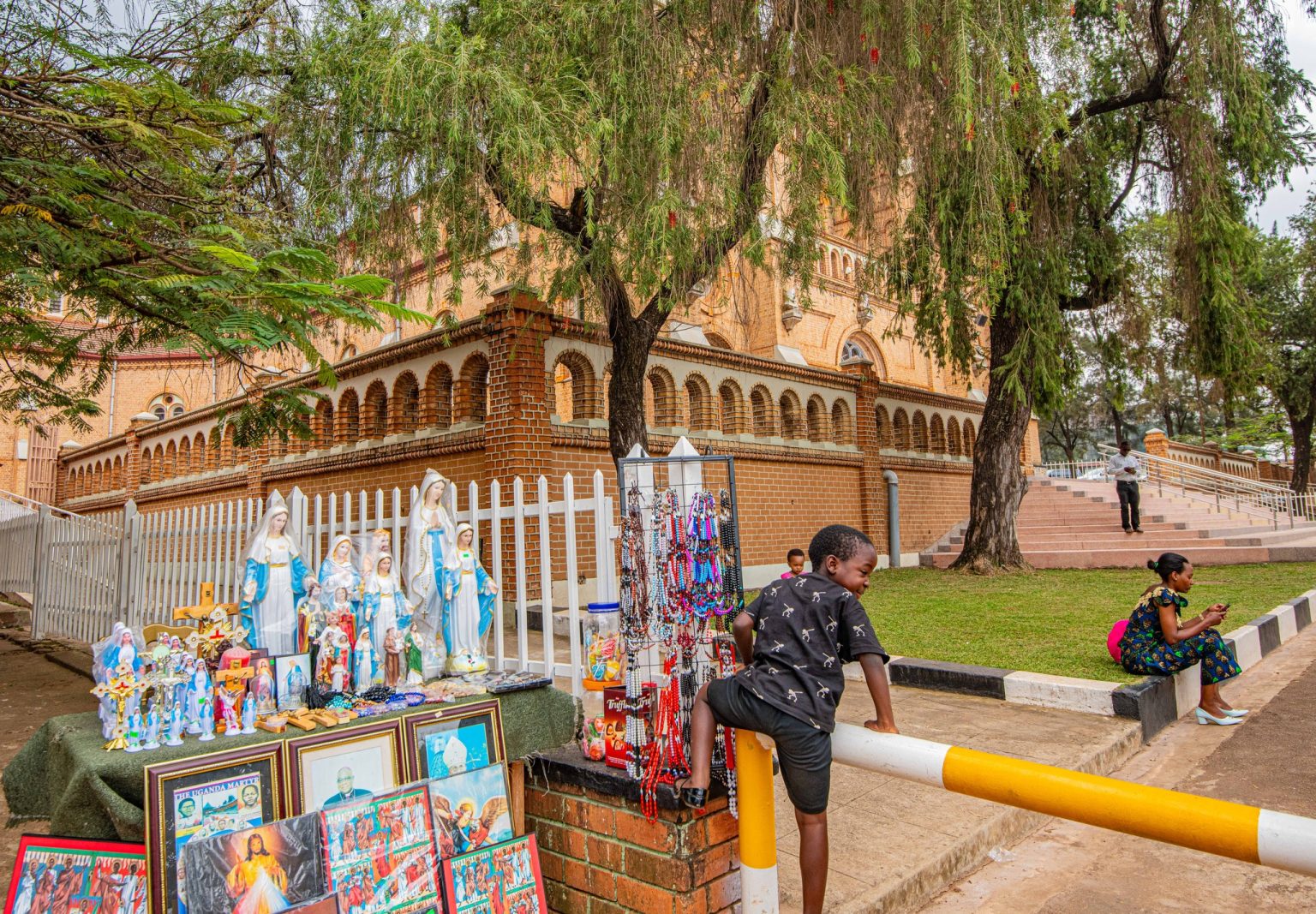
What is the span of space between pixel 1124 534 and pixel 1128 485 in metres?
0.98

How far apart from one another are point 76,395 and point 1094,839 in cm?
1066

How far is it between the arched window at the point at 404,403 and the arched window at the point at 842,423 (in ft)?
25.3

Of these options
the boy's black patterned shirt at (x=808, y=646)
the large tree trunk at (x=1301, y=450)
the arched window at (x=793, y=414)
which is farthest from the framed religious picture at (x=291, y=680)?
the large tree trunk at (x=1301, y=450)

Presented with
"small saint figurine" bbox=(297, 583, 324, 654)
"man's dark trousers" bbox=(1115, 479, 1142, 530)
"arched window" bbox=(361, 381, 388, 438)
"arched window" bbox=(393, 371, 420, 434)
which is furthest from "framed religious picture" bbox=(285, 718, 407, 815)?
"man's dark trousers" bbox=(1115, 479, 1142, 530)

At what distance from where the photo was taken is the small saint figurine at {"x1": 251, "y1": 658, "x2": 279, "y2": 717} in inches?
Answer: 117

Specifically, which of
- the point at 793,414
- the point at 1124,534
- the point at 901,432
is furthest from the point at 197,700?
the point at 1124,534

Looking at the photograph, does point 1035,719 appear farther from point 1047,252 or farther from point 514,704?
point 1047,252

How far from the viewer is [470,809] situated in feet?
8.98

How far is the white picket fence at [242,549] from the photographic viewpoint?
15.9 ft

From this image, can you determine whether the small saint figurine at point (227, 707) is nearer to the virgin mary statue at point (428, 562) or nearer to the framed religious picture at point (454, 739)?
the framed religious picture at point (454, 739)

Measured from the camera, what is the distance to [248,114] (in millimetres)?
5031

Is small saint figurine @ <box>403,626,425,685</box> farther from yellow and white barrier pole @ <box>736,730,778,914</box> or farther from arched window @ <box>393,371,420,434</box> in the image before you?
arched window @ <box>393,371,420,434</box>

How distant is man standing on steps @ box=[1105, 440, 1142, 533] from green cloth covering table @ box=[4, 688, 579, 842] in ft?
48.2

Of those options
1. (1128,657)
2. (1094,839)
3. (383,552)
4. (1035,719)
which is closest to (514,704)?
(383,552)
